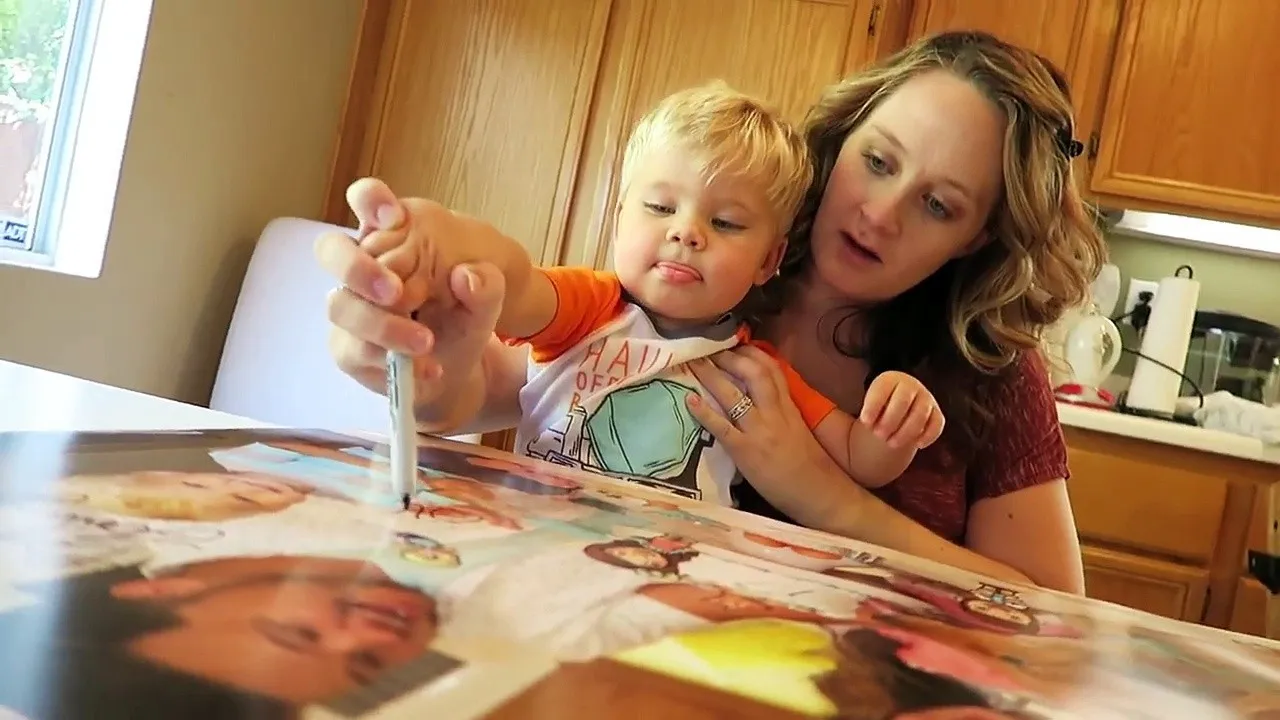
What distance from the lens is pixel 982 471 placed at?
0.95 metres

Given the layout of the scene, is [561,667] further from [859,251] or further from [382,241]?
[859,251]

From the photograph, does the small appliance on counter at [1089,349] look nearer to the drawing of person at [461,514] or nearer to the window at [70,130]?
the window at [70,130]

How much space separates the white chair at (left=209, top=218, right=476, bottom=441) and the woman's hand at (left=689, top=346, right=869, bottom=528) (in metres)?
0.89

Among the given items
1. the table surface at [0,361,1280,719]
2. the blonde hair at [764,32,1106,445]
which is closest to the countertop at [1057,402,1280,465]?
the blonde hair at [764,32,1106,445]

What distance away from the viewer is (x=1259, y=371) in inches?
88.5

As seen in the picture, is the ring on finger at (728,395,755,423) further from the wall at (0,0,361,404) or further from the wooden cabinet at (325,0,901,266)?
the wooden cabinet at (325,0,901,266)

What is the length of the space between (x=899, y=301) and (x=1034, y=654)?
24.6 inches

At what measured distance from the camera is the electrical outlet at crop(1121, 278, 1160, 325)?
7.54 ft

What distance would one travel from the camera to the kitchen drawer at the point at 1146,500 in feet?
6.06

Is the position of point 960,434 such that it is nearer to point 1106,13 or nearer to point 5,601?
point 5,601

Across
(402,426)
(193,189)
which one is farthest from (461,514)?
(193,189)

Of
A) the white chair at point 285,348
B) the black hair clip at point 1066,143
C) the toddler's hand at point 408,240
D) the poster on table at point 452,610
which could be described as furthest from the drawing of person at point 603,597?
the white chair at point 285,348

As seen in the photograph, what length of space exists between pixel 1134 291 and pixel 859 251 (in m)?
1.63

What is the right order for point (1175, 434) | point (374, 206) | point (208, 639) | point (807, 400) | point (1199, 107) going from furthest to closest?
point (1199, 107) < point (1175, 434) < point (807, 400) < point (374, 206) < point (208, 639)
